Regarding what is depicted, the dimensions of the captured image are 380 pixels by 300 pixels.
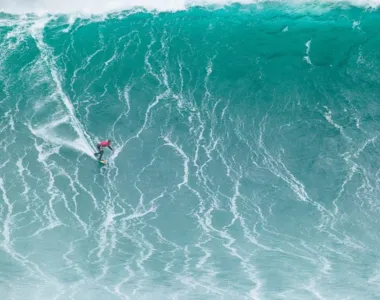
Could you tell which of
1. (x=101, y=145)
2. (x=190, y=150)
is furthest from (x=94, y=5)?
(x=190, y=150)

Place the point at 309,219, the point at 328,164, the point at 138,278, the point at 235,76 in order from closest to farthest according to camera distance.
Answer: the point at 138,278 < the point at 309,219 < the point at 328,164 < the point at 235,76

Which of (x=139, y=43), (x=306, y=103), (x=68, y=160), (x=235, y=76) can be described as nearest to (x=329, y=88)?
(x=306, y=103)

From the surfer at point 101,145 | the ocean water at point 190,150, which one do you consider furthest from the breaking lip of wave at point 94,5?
the surfer at point 101,145

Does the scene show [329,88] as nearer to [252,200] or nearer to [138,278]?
[252,200]

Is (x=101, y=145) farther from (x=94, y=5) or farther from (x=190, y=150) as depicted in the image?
(x=94, y=5)

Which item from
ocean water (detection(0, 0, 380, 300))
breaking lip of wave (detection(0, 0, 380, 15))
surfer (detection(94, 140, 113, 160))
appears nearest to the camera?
ocean water (detection(0, 0, 380, 300))

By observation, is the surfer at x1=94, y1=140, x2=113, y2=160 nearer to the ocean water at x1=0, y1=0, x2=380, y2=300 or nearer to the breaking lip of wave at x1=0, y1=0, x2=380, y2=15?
the ocean water at x1=0, y1=0, x2=380, y2=300

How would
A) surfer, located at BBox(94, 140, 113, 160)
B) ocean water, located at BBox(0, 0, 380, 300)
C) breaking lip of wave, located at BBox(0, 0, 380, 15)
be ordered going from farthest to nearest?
breaking lip of wave, located at BBox(0, 0, 380, 15), surfer, located at BBox(94, 140, 113, 160), ocean water, located at BBox(0, 0, 380, 300)

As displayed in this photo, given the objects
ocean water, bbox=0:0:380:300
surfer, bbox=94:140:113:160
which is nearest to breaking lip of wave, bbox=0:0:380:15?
ocean water, bbox=0:0:380:300
